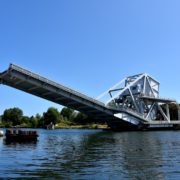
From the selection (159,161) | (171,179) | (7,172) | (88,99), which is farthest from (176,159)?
(88,99)

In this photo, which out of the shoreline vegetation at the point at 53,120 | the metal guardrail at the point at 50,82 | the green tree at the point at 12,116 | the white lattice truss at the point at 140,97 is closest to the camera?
the metal guardrail at the point at 50,82

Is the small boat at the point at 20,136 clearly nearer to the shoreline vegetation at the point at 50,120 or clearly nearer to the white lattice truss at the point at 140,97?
the white lattice truss at the point at 140,97

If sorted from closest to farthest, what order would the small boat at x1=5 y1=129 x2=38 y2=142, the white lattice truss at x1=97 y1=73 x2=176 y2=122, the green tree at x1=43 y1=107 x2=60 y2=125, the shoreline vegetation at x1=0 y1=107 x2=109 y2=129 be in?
the small boat at x1=5 y1=129 x2=38 y2=142, the white lattice truss at x1=97 y1=73 x2=176 y2=122, the shoreline vegetation at x1=0 y1=107 x2=109 y2=129, the green tree at x1=43 y1=107 x2=60 y2=125

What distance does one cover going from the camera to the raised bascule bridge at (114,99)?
56.6m

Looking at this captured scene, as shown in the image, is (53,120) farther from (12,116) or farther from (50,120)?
(12,116)

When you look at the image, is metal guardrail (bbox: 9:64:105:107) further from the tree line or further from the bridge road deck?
the tree line

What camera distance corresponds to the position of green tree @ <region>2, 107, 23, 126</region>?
177125 millimetres

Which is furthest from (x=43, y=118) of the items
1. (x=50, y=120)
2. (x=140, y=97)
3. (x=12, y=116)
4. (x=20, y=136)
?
(x=20, y=136)

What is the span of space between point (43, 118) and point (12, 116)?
3313 cm

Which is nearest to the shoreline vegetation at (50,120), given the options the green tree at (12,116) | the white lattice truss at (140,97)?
the green tree at (12,116)

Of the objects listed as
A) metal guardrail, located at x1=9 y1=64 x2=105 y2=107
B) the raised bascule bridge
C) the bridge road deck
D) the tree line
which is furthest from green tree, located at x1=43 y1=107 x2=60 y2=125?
metal guardrail, located at x1=9 y1=64 x2=105 y2=107

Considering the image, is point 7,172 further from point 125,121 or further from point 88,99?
point 125,121

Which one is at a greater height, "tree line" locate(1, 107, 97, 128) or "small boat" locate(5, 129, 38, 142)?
"tree line" locate(1, 107, 97, 128)

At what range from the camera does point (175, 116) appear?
113 meters
